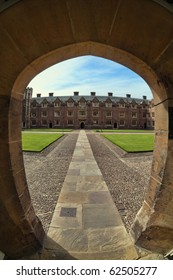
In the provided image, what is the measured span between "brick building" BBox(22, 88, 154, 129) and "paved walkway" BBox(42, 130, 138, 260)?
187 ft

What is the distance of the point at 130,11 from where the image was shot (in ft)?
6.55

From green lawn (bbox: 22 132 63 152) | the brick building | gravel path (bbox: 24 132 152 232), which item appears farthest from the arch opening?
the brick building

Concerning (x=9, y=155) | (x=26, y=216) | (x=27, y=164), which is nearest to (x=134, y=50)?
(x=9, y=155)

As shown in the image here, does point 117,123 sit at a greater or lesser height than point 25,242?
greater

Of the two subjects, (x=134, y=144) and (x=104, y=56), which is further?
(x=134, y=144)

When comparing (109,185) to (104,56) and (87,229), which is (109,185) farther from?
(104,56)

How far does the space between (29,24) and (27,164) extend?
870 centimetres

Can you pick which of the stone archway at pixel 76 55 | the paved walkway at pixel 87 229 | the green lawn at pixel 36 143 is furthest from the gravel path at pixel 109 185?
the green lawn at pixel 36 143

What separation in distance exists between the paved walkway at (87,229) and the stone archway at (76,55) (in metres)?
0.29

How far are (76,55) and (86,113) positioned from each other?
60968mm

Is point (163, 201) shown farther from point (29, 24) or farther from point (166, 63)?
point (29, 24)

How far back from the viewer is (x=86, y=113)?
208 feet

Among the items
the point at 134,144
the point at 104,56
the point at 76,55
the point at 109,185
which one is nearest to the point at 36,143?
the point at 134,144

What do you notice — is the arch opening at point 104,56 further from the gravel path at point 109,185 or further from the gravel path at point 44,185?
the gravel path at point 44,185
